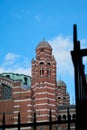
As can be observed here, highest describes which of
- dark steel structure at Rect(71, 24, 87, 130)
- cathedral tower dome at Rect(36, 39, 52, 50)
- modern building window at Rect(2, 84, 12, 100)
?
cathedral tower dome at Rect(36, 39, 52, 50)

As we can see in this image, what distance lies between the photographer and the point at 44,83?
4553cm

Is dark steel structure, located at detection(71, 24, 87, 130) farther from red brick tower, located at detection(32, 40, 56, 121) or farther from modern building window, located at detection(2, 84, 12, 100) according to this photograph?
modern building window, located at detection(2, 84, 12, 100)

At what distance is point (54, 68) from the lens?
46312 millimetres

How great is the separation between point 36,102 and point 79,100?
41892mm

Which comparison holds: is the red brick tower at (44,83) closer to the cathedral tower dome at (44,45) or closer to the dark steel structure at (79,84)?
the cathedral tower dome at (44,45)

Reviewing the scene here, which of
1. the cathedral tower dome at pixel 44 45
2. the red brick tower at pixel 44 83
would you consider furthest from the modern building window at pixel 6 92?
the cathedral tower dome at pixel 44 45

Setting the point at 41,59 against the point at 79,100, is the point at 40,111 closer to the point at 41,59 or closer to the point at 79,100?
the point at 41,59

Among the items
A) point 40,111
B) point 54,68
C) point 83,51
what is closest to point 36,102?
point 40,111

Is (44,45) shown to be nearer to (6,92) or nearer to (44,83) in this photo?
(44,83)

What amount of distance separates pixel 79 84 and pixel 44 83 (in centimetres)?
4202

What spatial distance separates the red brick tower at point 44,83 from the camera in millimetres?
44812

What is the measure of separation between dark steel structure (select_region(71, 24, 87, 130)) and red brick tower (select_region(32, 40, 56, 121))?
135 feet

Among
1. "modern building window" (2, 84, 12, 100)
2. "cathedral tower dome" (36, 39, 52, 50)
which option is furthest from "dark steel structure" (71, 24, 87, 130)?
"modern building window" (2, 84, 12, 100)

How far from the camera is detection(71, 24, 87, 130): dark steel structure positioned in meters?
3.49
